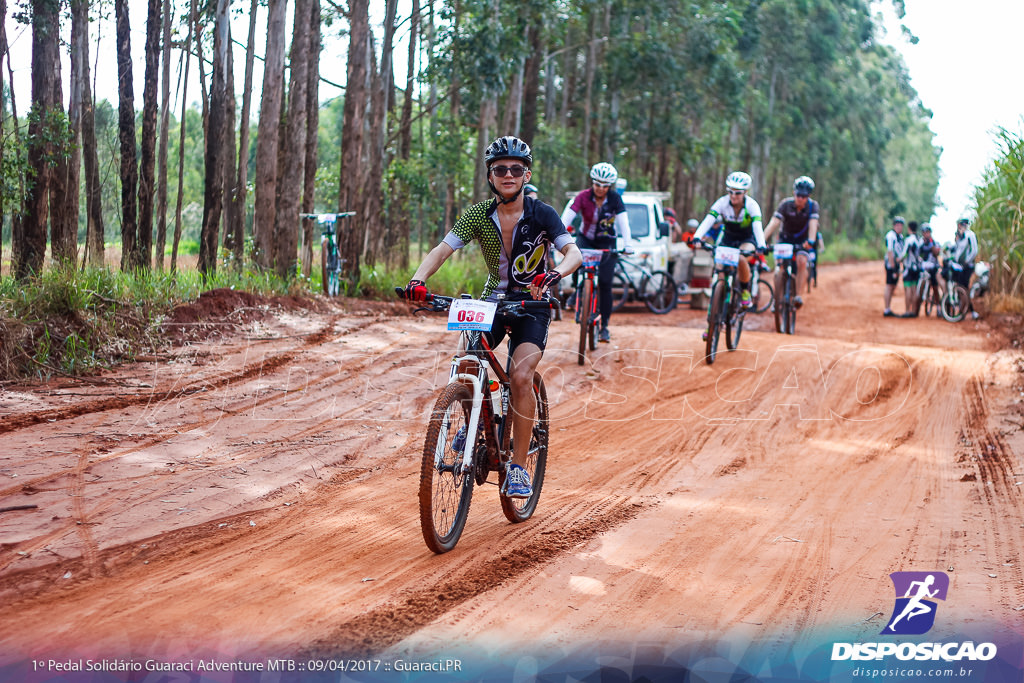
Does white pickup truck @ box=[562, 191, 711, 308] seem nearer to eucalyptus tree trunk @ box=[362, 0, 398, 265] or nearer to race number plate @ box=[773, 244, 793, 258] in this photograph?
race number plate @ box=[773, 244, 793, 258]

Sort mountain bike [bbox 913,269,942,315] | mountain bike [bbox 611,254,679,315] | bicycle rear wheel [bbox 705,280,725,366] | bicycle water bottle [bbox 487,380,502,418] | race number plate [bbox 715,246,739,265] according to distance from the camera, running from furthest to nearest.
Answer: mountain bike [bbox 913,269,942,315]
mountain bike [bbox 611,254,679,315]
bicycle rear wheel [bbox 705,280,725,366]
race number plate [bbox 715,246,739,265]
bicycle water bottle [bbox 487,380,502,418]

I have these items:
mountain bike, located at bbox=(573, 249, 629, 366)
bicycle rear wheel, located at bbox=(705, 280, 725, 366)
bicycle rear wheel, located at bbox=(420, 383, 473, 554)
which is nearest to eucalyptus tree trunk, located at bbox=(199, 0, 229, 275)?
mountain bike, located at bbox=(573, 249, 629, 366)

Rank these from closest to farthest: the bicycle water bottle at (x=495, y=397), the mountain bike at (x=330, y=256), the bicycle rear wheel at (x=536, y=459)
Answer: the bicycle water bottle at (x=495, y=397) → the bicycle rear wheel at (x=536, y=459) → the mountain bike at (x=330, y=256)

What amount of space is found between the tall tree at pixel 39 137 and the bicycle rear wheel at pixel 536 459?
10.4 metres

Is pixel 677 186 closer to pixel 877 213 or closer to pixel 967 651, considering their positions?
pixel 877 213

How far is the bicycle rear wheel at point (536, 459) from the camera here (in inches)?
222

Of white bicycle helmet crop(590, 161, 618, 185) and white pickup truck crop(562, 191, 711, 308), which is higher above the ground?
white bicycle helmet crop(590, 161, 618, 185)

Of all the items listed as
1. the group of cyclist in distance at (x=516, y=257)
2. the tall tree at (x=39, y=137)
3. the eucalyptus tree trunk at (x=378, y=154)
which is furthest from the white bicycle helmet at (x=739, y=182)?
the eucalyptus tree trunk at (x=378, y=154)

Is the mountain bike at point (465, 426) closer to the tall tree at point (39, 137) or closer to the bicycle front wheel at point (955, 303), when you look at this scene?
the tall tree at point (39, 137)

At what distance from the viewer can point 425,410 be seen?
8883mm

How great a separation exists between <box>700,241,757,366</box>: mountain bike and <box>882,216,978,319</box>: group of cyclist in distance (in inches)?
318

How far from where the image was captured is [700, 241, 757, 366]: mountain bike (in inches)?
454

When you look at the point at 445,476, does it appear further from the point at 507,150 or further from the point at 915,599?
the point at 915,599

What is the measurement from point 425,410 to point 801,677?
18.0ft
